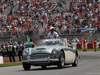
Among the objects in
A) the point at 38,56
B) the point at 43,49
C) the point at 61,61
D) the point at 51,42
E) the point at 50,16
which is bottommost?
the point at 61,61

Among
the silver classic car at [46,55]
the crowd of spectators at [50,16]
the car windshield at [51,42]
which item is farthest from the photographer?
the crowd of spectators at [50,16]

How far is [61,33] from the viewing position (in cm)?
4034

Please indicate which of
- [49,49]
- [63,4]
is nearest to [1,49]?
[63,4]

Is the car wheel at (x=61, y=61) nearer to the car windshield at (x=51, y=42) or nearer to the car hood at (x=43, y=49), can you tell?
the car hood at (x=43, y=49)

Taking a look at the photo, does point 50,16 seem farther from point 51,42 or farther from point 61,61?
point 61,61

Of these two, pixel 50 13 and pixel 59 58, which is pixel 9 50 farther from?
pixel 50 13

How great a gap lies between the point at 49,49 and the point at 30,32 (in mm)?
25699

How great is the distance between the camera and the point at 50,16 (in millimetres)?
43781

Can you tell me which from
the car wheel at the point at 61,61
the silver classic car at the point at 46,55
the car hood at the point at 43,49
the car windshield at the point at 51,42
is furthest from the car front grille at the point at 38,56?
the car windshield at the point at 51,42

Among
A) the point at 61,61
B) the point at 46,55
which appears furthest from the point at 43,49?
the point at 61,61

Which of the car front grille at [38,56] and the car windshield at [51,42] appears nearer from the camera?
the car front grille at [38,56]

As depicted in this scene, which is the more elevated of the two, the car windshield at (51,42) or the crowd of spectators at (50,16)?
the crowd of spectators at (50,16)

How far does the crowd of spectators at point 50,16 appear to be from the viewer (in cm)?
4066

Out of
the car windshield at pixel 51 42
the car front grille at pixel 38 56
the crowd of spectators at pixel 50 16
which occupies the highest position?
the crowd of spectators at pixel 50 16
